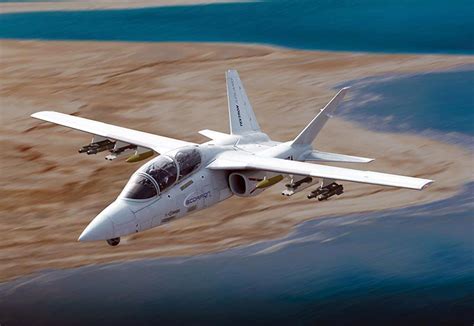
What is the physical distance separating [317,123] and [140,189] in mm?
11089

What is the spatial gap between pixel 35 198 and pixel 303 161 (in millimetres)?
15477

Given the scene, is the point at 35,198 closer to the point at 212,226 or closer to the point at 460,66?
the point at 212,226

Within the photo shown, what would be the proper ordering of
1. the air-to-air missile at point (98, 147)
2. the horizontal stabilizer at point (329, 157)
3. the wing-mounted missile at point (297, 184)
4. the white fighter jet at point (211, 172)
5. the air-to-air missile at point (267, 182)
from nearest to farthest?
the white fighter jet at point (211, 172)
the air-to-air missile at point (267, 182)
the wing-mounted missile at point (297, 184)
the horizontal stabilizer at point (329, 157)
the air-to-air missile at point (98, 147)

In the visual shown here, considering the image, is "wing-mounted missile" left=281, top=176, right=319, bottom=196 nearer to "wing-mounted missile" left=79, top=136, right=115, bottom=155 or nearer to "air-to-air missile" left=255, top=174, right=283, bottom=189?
"air-to-air missile" left=255, top=174, right=283, bottom=189

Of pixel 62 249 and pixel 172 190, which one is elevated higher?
pixel 172 190

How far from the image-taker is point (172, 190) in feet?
129

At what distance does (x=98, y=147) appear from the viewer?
47000mm

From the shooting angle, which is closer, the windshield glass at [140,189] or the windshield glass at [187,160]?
the windshield glass at [140,189]

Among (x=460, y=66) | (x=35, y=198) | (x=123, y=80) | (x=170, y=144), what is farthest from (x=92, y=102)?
(x=460, y=66)

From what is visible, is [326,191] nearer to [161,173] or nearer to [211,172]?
[211,172]

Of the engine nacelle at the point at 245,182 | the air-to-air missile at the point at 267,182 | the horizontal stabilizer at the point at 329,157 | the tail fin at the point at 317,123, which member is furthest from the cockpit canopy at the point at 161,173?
the horizontal stabilizer at the point at 329,157

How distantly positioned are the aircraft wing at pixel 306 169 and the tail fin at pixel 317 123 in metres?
3.50

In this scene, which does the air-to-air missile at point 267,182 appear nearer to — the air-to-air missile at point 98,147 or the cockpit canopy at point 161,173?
the cockpit canopy at point 161,173

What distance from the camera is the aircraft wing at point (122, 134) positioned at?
4462 cm
